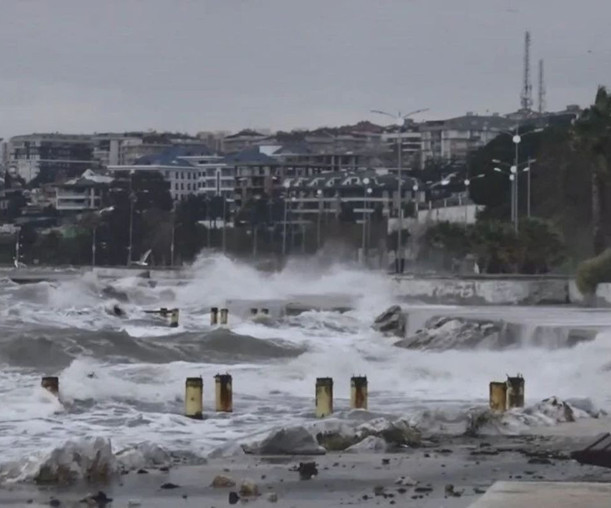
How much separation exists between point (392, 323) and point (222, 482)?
3373 cm

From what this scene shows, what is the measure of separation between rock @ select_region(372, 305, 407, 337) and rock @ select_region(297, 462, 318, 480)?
95.7ft

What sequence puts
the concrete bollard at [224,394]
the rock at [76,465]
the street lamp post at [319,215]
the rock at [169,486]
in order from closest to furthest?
1. the rock at [169,486]
2. the rock at [76,465]
3. the concrete bollard at [224,394]
4. the street lamp post at [319,215]

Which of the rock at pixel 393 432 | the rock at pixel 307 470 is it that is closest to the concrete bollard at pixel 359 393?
the rock at pixel 393 432

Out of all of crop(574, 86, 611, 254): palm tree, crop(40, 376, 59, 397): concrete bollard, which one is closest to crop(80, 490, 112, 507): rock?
crop(40, 376, 59, 397): concrete bollard

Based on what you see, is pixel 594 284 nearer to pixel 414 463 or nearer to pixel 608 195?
pixel 608 195

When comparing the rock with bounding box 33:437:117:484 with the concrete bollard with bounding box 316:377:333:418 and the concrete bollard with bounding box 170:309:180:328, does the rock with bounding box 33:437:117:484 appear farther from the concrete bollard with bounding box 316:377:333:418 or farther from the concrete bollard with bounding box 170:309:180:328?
the concrete bollard with bounding box 170:309:180:328

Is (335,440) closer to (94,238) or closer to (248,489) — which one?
(248,489)

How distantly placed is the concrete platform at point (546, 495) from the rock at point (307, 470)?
2.21 metres

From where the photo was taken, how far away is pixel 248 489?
1431cm

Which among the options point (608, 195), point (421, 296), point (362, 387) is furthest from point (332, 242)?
point (362, 387)

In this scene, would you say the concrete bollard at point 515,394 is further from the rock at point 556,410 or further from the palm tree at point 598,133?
the palm tree at point 598,133

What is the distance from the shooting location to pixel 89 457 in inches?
610

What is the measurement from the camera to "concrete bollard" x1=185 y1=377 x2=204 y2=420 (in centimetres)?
2128

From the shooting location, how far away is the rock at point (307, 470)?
15.4 metres
